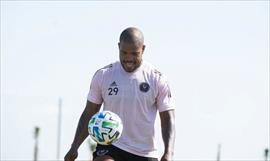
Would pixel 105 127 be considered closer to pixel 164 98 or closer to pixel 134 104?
pixel 134 104

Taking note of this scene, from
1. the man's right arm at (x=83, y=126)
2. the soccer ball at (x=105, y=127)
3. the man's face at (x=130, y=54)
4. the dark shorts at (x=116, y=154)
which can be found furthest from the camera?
the man's right arm at (x=83, y=126)

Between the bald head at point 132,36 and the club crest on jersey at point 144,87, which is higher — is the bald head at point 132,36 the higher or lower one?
the higher one

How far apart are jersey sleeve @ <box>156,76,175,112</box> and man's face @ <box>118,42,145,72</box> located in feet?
1.35

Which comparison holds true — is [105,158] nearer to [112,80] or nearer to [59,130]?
[112,80]

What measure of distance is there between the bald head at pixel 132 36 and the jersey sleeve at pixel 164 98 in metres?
0.69

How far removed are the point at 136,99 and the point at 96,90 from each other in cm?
62

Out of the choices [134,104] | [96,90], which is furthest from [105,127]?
[96,90]

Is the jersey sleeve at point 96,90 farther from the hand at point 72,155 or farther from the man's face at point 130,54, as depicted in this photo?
the hand at point 72,155

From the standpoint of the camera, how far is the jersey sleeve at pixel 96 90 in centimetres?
1260

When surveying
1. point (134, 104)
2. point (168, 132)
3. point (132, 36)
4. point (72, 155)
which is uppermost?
point (132, 36)

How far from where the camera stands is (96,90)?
12641 millimetres

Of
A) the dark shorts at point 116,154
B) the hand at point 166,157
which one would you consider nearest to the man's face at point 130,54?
the dark shorts at point 116,154

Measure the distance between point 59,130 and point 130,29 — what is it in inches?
2304

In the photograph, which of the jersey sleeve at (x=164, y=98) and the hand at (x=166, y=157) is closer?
the hand at (x=166, y=157)
